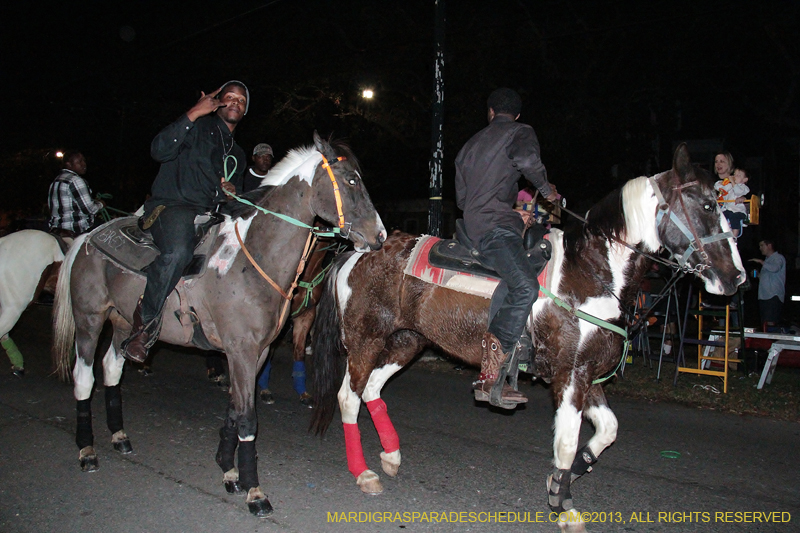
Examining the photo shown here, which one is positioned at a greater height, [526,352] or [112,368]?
[526,352]

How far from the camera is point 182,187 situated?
16.0 ft

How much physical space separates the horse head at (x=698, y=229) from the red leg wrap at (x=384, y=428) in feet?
8.73

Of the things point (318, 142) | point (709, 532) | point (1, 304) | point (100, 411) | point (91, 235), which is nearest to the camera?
point (709, 532)

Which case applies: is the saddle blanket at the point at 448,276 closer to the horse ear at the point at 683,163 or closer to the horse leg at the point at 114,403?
the horse ear at the point at 683,163

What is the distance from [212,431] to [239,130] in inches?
557


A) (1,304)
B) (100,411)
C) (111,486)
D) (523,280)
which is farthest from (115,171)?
(523,280)

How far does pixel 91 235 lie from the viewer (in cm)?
532

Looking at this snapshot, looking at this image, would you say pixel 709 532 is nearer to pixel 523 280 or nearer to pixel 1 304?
pixel 523 280

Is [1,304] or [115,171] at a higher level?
[115,171]

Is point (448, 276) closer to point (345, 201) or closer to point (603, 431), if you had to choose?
point (345, 201)

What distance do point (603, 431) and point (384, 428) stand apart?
5.86ft

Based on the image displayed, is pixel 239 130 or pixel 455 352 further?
pixel 239 130

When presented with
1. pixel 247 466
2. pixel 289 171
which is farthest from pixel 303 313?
pixel 247 466

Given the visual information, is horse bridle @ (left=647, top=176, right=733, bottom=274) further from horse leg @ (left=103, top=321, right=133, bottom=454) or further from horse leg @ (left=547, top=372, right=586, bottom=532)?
horse leg @ (left=103, top=321, right=133, bottom=454)
